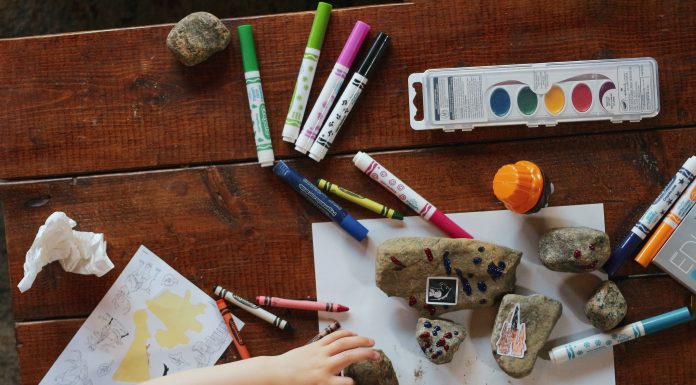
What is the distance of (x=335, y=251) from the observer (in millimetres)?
921

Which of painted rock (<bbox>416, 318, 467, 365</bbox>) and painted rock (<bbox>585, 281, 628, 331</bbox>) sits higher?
painted rock (<bbox>585, 281, 628, 331</bbox>)

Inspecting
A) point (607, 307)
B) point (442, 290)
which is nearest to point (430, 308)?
point (442, 290)

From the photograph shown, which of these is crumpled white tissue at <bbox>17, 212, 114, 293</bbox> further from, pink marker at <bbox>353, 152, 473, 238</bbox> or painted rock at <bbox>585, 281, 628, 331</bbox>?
→ painted rock at <bbox>585, 281, 628, 331</bbox>

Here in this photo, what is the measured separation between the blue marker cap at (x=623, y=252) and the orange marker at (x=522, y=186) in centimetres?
13

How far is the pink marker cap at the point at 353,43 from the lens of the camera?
895mm

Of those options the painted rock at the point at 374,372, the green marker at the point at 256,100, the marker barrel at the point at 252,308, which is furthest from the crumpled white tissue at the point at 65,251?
the painted rock at the point at 374,372

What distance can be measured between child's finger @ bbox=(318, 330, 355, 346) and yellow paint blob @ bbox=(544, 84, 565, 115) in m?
0.42

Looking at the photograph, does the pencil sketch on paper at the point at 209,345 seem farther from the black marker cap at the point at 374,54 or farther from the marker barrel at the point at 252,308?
the black marker cap at the point at 374,54

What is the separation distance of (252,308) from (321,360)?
14 centimetres

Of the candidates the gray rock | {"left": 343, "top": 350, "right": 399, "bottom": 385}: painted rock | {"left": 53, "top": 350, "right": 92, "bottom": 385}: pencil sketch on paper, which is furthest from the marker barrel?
the gray rock

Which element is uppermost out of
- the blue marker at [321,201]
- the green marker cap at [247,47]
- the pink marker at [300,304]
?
the green marker cap at [247,47]

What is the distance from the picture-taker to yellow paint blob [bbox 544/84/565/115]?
883 millimetres

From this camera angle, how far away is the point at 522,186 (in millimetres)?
844

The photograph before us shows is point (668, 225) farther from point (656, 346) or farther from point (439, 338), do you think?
point (439, 338)
